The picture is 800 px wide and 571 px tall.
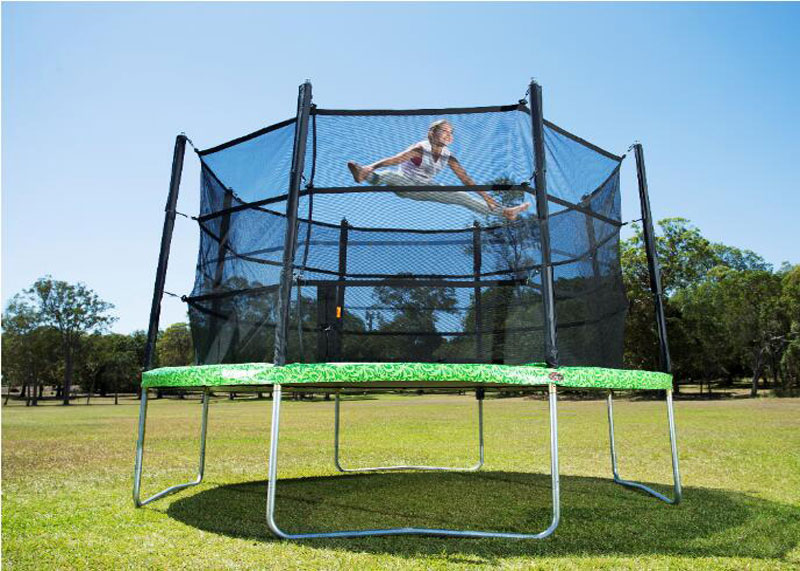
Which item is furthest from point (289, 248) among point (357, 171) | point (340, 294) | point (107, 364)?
point (107, 364)

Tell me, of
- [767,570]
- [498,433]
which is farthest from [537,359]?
[498,433]

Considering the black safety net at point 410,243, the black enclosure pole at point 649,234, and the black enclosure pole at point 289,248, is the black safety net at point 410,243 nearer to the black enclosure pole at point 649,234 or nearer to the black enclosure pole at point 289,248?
the black enclosure pole at point 649,234

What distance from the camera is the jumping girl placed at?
3.90m

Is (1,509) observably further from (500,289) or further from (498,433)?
(498,433)

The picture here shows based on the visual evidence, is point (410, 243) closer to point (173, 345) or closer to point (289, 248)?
point (289, 248)

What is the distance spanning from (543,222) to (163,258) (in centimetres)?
252

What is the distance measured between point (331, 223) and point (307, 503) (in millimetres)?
2003

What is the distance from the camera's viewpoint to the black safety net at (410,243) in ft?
12.8

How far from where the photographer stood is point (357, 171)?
409 cm

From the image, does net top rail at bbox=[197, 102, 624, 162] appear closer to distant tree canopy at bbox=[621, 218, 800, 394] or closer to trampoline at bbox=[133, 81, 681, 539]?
trampoline at bbox=[133, 81, 681, 539]

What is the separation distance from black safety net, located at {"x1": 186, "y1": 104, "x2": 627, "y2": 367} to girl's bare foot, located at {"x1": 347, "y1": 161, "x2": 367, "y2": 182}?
0.01m

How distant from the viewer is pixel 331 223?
4574 millimetres

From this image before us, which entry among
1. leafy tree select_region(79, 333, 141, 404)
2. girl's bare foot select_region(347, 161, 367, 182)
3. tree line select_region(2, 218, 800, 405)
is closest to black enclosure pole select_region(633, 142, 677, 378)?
girl's bare foot select_region(347, 161, 367, 182)

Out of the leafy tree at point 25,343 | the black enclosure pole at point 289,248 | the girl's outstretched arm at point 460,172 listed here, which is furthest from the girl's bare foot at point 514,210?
the leafy tree at point 25,343
